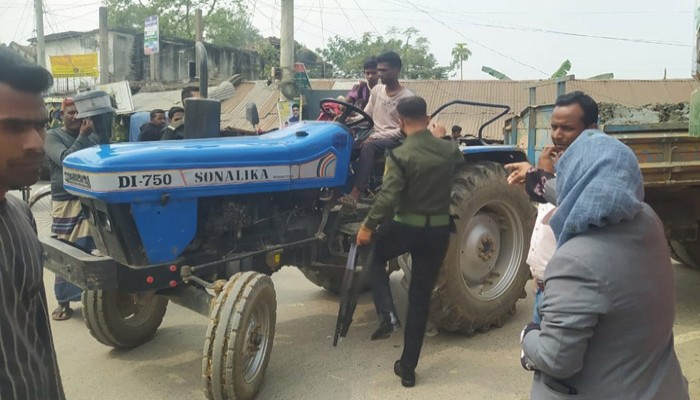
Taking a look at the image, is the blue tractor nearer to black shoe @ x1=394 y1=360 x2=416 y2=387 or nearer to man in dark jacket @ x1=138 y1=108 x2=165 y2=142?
black shoe @ x1=394 y1=360 x2=416 y2=387

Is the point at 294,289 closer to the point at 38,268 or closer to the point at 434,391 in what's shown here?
the point at 434,391

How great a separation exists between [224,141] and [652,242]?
2691mm

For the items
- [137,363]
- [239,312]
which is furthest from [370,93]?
[137,363]

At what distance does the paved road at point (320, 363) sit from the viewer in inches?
136

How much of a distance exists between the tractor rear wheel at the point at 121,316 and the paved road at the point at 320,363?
12 cm

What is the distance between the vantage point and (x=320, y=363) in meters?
3.86

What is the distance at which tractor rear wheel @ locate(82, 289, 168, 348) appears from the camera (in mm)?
3791

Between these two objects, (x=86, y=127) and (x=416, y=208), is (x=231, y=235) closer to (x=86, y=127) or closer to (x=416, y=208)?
(x=416, y=208)

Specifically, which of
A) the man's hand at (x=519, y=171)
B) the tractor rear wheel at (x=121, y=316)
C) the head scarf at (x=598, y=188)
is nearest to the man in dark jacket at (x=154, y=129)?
the tractor rear wheel at (x=121, y=316)

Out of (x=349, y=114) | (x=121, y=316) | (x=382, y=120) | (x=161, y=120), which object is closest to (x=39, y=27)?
(x=161, y=120)

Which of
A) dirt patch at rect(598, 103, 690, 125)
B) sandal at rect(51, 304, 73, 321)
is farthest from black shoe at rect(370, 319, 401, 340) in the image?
dirt patch at rect(598, 103, 690, 125)

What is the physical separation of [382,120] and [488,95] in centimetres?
1516

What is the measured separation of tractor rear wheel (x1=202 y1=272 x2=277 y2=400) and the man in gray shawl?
175 cm

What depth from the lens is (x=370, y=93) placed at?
466 cm
